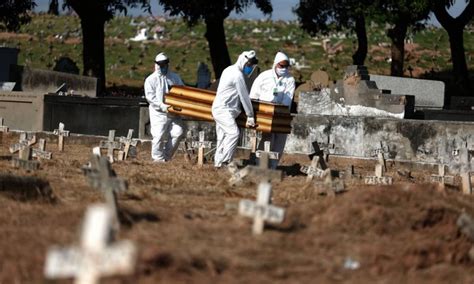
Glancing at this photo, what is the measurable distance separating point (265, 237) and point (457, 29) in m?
30.9

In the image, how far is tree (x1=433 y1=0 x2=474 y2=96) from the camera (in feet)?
128

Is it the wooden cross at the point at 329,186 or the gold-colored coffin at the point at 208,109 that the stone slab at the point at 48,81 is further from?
the wooden cross at the point at 329,186

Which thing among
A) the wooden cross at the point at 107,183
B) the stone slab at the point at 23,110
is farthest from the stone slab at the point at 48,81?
the wooden cross at the point at 107,183

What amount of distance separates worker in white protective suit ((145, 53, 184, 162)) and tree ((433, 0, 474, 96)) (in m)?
19.5

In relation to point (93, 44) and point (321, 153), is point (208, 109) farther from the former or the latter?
point (93, 44)

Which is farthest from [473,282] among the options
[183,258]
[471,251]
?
[183,258]

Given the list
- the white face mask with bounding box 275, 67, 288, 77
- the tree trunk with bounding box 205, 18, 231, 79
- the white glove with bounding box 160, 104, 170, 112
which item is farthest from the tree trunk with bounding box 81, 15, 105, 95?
the white face mask with bounding box 275, 67, 288, 77

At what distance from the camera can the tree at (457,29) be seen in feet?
128

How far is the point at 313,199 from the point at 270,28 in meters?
62.6

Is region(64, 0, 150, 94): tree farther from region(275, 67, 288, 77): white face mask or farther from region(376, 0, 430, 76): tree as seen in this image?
region(275, 67, 288, 77): white face mask

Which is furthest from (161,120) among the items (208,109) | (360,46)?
(360,46)

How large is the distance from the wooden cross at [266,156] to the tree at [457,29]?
21462 millimetres

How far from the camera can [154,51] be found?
2419 inches

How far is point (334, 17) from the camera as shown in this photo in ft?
154
